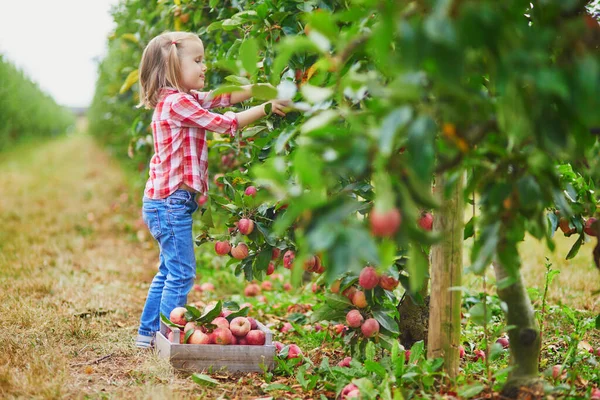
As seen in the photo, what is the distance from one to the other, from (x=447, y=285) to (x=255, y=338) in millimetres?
893

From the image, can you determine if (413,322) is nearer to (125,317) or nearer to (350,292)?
(350,292)

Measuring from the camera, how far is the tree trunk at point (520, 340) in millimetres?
2051

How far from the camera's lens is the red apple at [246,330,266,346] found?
2666 mm

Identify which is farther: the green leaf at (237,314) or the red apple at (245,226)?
the green leaf at (237,314)

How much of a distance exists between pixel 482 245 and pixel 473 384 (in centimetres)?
70

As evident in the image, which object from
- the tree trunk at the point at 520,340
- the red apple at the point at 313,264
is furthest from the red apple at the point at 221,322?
the tree trunk at the point at 520,340

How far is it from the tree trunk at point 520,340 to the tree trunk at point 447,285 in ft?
0.56

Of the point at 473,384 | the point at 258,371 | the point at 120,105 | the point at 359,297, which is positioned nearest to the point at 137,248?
the point at 120,105

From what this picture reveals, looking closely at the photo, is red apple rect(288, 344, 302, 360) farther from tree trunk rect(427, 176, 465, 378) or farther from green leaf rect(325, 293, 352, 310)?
tree trunk rect(427, 176, 465, 378)

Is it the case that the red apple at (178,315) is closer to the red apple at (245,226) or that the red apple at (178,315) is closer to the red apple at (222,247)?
the red apple at (222,247)

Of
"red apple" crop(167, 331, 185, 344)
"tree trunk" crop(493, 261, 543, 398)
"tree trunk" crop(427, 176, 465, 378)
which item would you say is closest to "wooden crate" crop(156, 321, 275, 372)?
"red apple" crop(167, 331, 185, 344)

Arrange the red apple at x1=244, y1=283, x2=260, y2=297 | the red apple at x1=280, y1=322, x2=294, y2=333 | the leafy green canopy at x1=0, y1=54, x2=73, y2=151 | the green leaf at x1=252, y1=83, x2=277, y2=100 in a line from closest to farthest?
the green leaf at x1=252, y1=83, x2=277, y2=100, the red apple at x1=280, y1=322, x2=294, y2=333, the red apple at x1=244, y1=283, x2=260, y2=297, the leafy green canopy at x1=0, y1=54, x2=73, y2=151

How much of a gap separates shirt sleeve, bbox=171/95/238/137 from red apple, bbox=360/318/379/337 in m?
1.00

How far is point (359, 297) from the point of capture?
2344 millimetres
